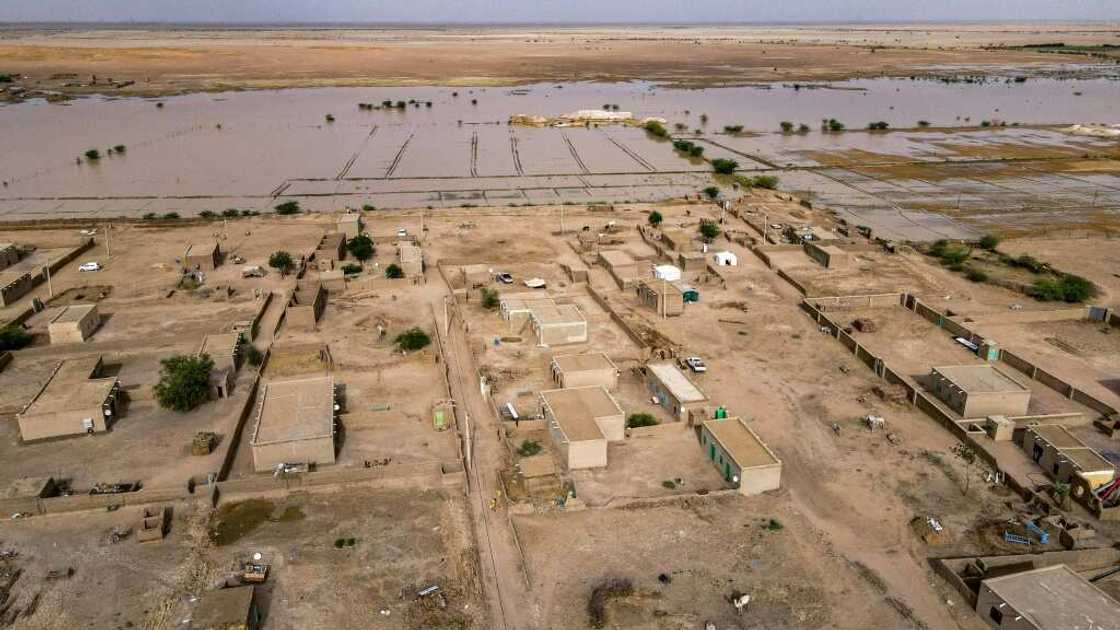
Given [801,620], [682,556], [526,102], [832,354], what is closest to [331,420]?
[682,556]

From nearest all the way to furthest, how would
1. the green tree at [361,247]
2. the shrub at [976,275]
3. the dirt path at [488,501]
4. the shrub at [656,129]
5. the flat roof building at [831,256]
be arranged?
1. the dirt path at [488,501]
2. the shrub at [976,275]
3. the flat roof building at [831,256]
4. the green tree at [361,247]
5. the shrub at [656,129]

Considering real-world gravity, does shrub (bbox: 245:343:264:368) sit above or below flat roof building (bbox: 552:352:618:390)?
below

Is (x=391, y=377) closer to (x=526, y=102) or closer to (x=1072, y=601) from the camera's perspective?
(x=1072, y=601)

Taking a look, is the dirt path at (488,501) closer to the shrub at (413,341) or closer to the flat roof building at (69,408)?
the shrub at (413,341)

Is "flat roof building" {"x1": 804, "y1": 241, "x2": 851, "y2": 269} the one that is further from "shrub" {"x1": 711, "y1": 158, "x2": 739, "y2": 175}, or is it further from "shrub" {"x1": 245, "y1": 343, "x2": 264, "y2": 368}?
"shrub" {"x1": 245, "y1": 343, "x2": 264, "y2": 368}

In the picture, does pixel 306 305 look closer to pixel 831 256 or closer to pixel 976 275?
pixel 831 256

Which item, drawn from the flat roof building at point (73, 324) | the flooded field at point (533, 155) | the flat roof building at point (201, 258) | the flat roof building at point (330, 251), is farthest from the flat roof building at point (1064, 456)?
the flat roof building at point (201, 258)

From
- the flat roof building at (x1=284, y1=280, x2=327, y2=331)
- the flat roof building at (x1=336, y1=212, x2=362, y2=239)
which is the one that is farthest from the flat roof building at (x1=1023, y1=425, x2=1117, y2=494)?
the flat roof building at (x1=336, y1=212, x2=362, y2=239)
